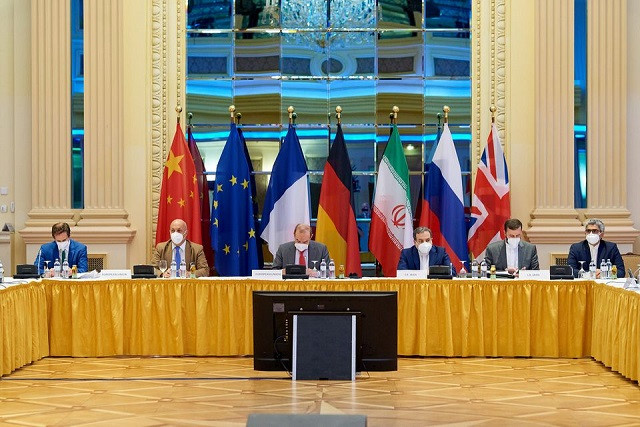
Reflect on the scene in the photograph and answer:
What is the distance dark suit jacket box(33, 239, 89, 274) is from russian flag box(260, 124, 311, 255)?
7.89 feet

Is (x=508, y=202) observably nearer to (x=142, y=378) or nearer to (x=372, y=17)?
(x=372, y=17)

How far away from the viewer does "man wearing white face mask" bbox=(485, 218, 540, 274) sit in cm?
1103

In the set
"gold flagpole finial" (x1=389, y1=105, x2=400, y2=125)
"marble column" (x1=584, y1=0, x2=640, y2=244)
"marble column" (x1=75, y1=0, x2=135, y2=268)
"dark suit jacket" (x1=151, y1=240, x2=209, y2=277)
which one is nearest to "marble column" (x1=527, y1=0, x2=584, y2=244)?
"marble column" (x1=584, y1=0, x2=640, y2=244)

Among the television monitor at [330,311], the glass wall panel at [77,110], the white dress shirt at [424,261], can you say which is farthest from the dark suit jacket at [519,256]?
the glass wall panel at [77,110]

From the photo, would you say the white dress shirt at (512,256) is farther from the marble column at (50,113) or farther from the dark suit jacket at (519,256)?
the marble column at (50,113)

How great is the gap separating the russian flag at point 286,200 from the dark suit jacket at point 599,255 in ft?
10.5

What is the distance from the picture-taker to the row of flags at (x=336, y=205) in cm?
1273

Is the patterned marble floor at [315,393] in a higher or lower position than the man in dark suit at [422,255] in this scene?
lower

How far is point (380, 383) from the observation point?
29.3 ft

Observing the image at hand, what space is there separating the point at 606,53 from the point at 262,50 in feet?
13.7

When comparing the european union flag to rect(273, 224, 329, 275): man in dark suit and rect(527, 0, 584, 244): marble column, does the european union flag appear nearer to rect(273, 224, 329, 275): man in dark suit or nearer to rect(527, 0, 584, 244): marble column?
Answer: rect(273, 224, 329, 275): man in dark suit

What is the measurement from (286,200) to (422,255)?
95.8 inches

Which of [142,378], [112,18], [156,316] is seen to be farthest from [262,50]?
[142,378]

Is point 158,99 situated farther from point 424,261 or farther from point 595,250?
point 595,250
